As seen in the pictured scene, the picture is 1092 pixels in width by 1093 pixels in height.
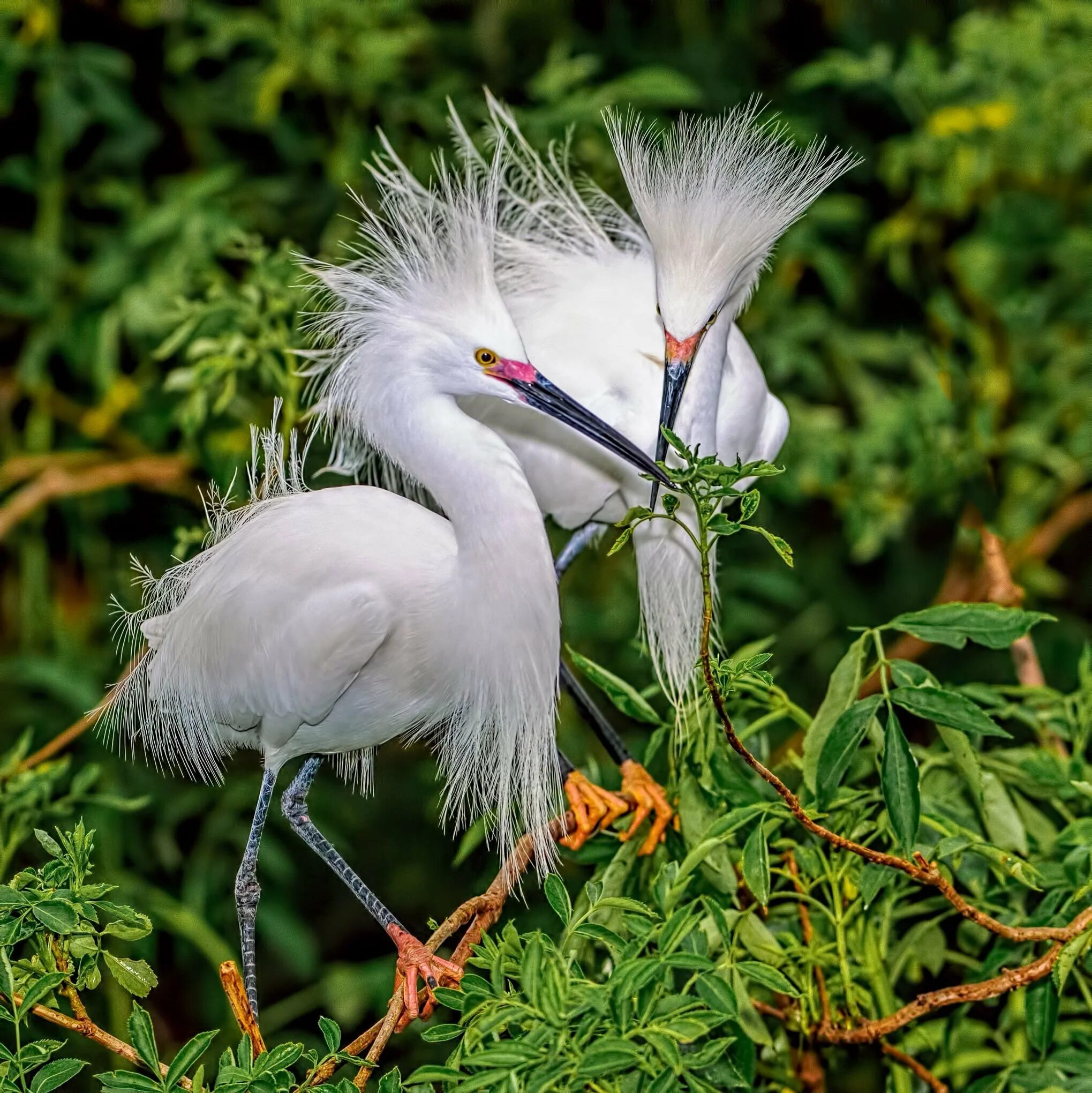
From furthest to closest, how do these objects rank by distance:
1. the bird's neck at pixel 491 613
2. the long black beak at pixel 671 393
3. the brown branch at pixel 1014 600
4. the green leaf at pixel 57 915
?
1. the brown branch at pixel 1014 600
2. the long black beak at pixel 671 393
3. the bird's neck at pixel 491 613
4. the green leaf at pixel 57 915

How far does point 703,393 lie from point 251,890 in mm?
527

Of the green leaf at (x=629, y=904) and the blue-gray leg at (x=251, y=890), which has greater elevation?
the green leaf at (x=629, y=904)

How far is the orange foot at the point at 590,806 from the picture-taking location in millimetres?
1053

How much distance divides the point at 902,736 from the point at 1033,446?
1.05 meters

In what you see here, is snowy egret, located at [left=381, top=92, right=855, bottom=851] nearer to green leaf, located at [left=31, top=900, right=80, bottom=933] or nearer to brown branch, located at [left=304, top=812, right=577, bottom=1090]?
brown branch, located at [left=304, top=812, right=577, bottom=1090]

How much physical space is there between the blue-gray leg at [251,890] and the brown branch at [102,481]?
67cm

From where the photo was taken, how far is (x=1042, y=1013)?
35.0 inches

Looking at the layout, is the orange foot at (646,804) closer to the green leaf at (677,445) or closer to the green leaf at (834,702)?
the green leaf at (834,702)

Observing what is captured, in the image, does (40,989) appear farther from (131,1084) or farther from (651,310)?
(651,310)

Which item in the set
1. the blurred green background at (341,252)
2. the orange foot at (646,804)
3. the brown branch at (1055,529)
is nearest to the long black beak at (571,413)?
the orange foot at (646,804)

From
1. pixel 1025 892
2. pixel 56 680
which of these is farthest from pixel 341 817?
pixel 1025 892

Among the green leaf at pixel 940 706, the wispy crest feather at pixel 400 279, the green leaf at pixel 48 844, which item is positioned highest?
the wispy crest feather at pixel 400 279

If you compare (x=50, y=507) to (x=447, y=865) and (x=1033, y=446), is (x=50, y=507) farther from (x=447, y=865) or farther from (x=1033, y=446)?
(x=1033, y=446)

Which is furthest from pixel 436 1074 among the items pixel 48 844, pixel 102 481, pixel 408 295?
pixel 102 481
